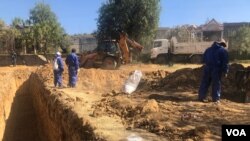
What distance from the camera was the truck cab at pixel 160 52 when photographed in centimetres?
3431

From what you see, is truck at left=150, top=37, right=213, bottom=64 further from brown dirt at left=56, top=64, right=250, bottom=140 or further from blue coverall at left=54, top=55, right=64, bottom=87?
brown dirt at left=56, top=64, right=250, bottom=140

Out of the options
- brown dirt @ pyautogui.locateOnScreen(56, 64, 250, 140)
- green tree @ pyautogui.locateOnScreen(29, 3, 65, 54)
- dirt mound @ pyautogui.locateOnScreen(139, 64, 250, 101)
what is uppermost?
green tree @ pyautogui.locateOnScreen(29, 3, 65, 54)

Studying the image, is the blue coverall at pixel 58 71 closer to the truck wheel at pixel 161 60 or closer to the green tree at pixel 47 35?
the truck wheel at pixel 161 60

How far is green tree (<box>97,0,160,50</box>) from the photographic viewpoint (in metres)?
36.2

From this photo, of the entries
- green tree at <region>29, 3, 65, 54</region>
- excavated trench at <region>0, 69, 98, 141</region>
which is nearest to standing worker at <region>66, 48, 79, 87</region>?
excavated trench at <region>0, 69, 98, 141</region>

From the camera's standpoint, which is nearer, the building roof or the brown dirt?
the brown dirt

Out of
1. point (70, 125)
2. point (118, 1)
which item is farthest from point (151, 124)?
point (118, 1)

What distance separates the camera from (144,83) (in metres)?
16.7

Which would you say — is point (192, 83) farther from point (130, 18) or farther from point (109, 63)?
point (130, 18)

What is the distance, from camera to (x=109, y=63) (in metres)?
25.2

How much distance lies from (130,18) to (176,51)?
16.5 ft

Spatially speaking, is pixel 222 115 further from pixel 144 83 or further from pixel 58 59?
pixel 58 59

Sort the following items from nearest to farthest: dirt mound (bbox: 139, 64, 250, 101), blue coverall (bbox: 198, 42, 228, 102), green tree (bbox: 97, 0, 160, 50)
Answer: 1. blue coverall (bbox: 198, 42, 228, 102)
2. dirt mound (bbox: 139, 64, 250, 101)
3. green tree (bbox: 97, 0, 160, 50)

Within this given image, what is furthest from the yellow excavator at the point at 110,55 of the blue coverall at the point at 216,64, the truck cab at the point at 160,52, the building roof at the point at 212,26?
the building roof at the point at 212,26
